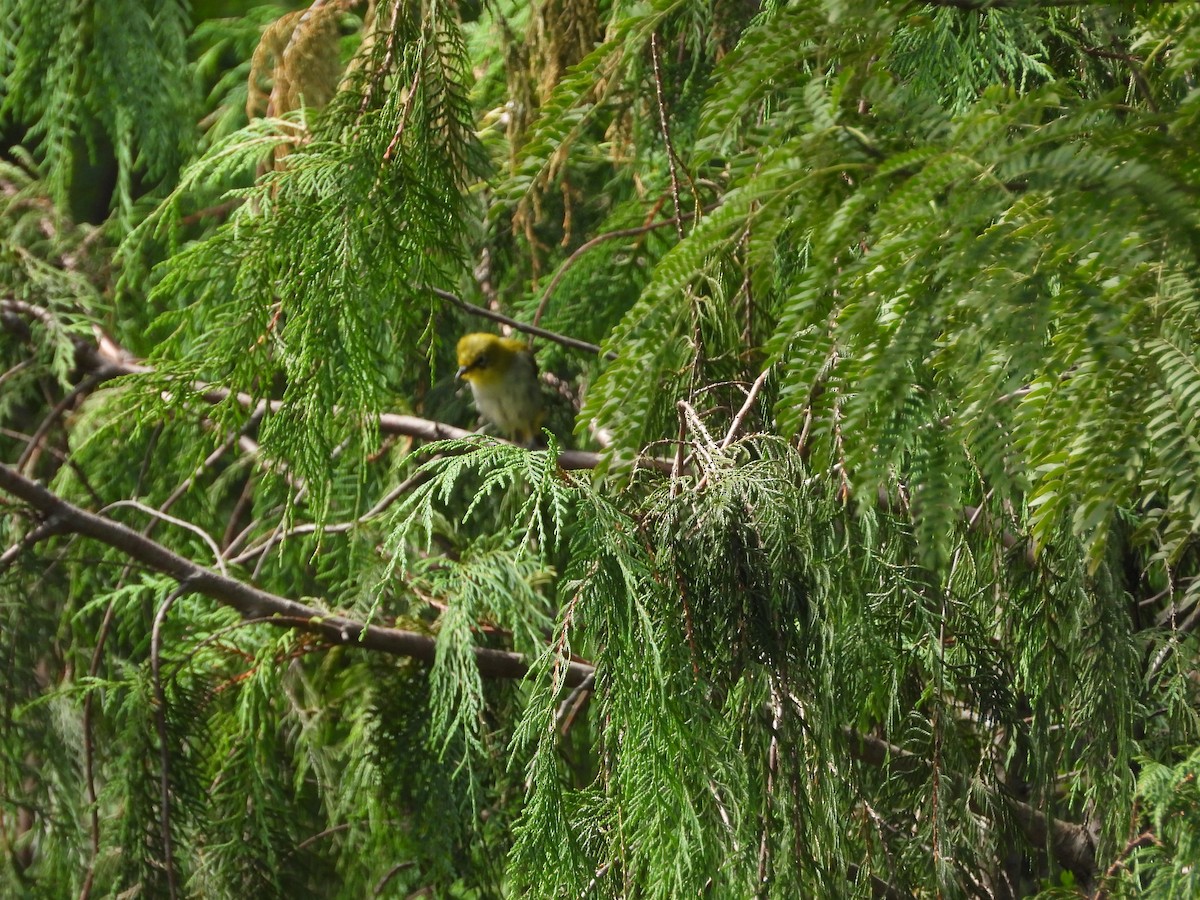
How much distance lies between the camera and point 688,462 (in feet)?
6.15

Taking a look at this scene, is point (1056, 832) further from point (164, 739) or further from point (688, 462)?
point (164, 739)

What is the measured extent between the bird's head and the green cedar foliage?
131 millimetres

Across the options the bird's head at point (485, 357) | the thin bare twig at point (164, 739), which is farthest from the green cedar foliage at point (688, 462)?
the bird's head at point (485, 357)

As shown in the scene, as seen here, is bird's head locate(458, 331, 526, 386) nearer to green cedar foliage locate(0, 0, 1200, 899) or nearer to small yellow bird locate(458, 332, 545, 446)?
small yellow bird locate(458, 332, 545, 446)

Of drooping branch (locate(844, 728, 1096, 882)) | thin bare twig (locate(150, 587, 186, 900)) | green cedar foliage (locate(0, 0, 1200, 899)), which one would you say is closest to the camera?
green cedar foliage (locate(0, 0, 1200, 899))

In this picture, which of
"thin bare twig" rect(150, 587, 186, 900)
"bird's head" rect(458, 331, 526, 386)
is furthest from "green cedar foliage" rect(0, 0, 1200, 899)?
"bird's head" rect(458, 331, 526, 386)

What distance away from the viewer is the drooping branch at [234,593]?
2381 mm

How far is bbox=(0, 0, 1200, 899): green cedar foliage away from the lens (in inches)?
40.5

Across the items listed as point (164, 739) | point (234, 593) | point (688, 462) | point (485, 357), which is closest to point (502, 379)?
point (485, 357)

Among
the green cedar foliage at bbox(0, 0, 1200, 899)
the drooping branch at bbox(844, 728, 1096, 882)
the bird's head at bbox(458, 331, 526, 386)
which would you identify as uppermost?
the green cedar foliage at bbox(0, 0, 1200, 899)

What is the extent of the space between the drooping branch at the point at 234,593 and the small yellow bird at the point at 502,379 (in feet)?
4.50

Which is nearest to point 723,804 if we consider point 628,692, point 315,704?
point 628,692

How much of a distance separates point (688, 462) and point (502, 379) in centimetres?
238

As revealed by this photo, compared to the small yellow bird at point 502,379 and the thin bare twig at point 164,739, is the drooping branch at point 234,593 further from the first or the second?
the small yellow bird at point 502,379
